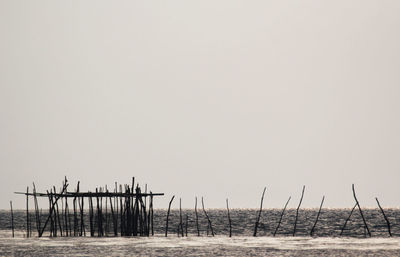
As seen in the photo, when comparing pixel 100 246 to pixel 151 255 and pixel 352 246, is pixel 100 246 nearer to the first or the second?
pixel 151 255

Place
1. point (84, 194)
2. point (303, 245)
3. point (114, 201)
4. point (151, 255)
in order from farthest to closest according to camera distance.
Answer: point (114, 201) < point (84, 194) < point (303, 245) < point (151, 255)

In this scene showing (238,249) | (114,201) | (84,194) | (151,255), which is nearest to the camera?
(151,255)

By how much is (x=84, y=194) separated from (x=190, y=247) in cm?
988

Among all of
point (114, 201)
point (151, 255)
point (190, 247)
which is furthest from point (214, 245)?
point (114, 201)

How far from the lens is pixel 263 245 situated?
37.1 metres

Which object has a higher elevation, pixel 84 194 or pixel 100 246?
pixel 84 194

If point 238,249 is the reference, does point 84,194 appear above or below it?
above

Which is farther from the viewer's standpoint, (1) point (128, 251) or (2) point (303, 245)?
(2) point (303, 245)

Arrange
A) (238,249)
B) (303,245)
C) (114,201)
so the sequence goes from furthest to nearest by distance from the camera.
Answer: (114,201) → (303,245) → (238,249)

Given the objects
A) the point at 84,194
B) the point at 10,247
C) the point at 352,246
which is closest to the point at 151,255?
the point at 10,247

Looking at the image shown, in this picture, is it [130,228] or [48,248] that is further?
[130,228]

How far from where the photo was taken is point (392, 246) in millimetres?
34781

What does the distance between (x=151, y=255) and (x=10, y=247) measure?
27.1 feet

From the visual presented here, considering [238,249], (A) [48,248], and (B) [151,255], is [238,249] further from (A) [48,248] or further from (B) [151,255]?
(A) [48,248]
